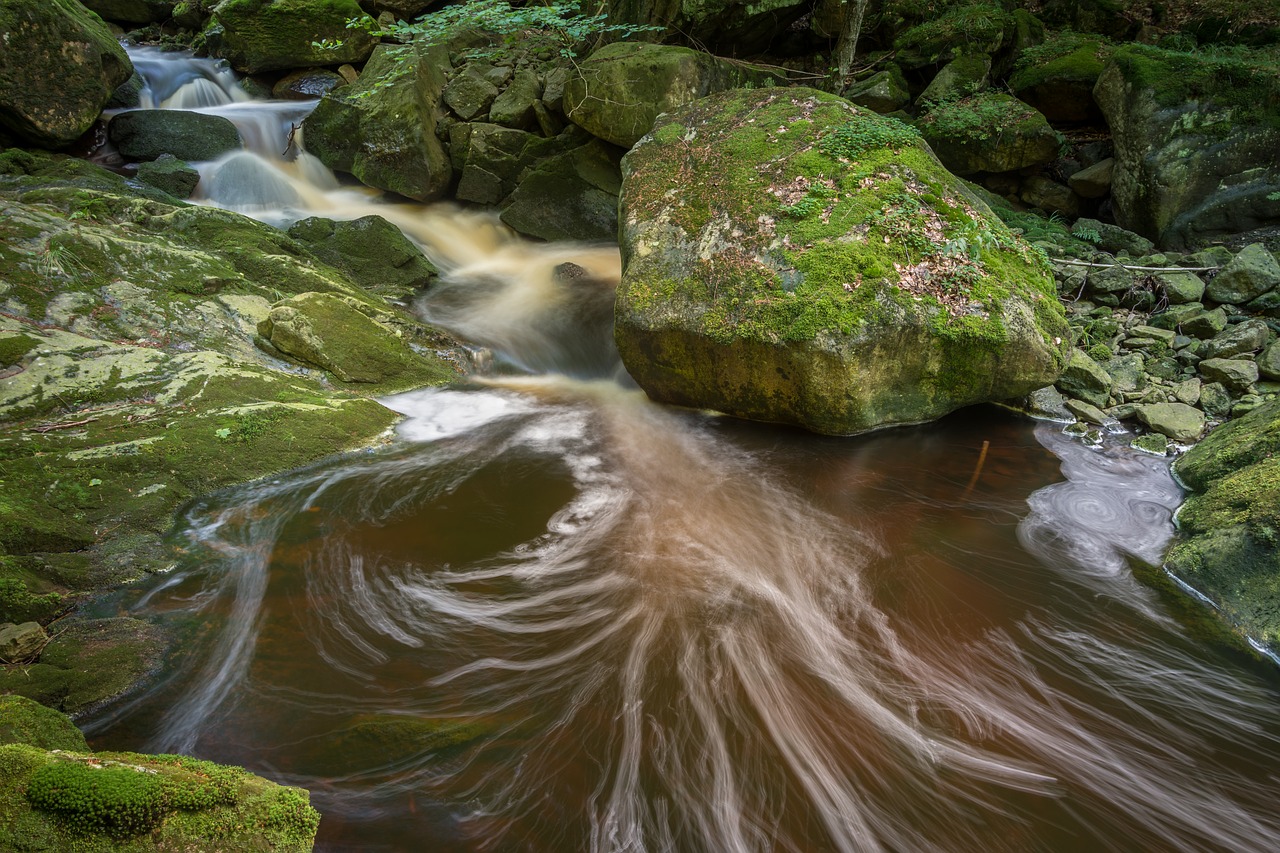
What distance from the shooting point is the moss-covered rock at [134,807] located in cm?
160

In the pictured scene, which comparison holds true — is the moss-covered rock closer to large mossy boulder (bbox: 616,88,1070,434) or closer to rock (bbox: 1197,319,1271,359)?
large mossy boulder (bbox: 616,88,1070,434)

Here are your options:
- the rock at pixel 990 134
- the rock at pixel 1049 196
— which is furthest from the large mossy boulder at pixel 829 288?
the rock at pixel 1049 196

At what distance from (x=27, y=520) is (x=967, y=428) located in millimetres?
7033

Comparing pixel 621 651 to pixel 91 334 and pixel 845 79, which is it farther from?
pixel 845 79

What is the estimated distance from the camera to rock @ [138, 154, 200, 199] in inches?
360

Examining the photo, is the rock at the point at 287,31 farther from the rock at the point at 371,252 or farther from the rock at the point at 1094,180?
the rock at the point at 1094,180

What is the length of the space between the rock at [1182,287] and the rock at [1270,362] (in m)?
1.11

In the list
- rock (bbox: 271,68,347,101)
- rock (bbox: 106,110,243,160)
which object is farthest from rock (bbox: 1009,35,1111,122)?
rock (bbox: 106,110,243,160)

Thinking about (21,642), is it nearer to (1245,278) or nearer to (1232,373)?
(1232,373)

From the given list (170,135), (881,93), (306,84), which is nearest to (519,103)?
(306,84)

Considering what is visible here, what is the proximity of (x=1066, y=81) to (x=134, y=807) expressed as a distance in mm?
12142

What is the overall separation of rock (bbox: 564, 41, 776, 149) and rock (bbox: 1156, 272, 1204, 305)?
5.59 metres

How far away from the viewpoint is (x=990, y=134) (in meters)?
8.85

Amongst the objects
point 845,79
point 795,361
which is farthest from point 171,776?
point 845,79
